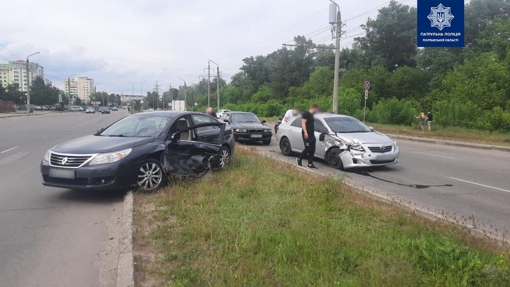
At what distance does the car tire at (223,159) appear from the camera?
9031mm

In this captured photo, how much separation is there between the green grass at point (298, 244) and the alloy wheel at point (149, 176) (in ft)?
1.35

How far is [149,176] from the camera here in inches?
294

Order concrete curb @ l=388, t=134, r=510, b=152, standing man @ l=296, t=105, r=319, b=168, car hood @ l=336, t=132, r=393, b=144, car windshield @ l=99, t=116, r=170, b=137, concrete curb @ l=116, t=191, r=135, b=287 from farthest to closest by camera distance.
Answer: concrete curb @ l=388, t=134, r=510, b=152 < standing man @ l=296, t=105, r=319, b=168 < car hood @ l=336, t=132, r=393, b=144 < car windshield @ l=99, t=116, r=170, b=137 < concrete curb @ l=116, t=191, r=135, b=287

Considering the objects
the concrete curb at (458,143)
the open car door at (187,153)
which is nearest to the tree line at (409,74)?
the concrete curb at (458,143)

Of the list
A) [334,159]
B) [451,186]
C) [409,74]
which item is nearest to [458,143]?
[334,159]

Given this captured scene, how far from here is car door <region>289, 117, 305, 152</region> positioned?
13.3m

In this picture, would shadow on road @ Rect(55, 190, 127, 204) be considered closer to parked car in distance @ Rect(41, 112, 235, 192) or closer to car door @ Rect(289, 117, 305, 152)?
parked car in distance @ Rect(41, 112, 235, 192)

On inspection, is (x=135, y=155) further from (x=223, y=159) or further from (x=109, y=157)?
(x=223, y=159)

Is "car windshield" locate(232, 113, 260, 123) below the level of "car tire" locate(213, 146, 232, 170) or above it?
above

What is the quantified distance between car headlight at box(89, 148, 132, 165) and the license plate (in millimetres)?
376

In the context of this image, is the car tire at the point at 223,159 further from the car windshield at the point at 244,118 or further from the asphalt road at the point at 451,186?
the car windshield at the point at 244,118

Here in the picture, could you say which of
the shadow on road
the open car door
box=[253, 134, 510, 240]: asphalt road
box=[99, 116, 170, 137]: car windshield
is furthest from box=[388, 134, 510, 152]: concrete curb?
the shadow on road

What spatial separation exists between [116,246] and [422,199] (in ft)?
18.6

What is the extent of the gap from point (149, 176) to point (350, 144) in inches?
217
